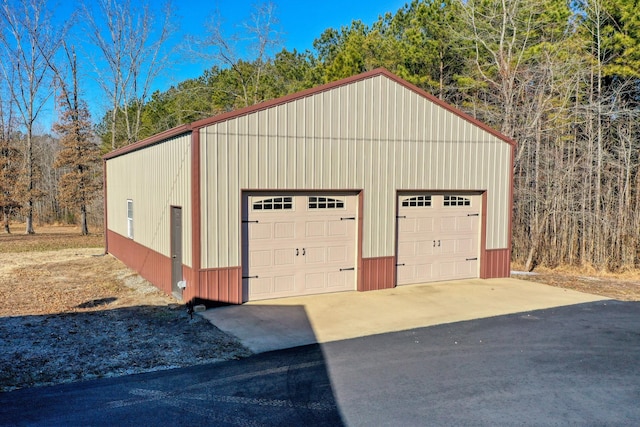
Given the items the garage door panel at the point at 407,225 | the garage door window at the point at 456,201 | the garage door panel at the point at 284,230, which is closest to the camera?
the garage door panel at the point at 284,230

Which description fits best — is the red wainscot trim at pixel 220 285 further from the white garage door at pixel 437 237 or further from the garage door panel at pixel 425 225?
the garage door panel at pixel 425 225

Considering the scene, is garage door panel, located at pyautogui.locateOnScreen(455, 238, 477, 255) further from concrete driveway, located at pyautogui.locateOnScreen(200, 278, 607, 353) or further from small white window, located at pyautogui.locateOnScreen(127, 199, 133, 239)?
small white window, located at pyautogui.locateOnScreen(127, 199, 133, 239)

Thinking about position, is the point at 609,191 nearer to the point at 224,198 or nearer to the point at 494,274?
the point at 494,274

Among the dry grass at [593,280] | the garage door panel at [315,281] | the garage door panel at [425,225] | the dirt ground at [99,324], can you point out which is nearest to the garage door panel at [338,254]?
the garage door panel at [315,281]

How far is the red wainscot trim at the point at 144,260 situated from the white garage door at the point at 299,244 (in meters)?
2.14

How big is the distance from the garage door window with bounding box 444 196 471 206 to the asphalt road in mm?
4836

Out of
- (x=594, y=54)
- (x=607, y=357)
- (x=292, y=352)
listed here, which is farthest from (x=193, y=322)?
(x=594, y=54)

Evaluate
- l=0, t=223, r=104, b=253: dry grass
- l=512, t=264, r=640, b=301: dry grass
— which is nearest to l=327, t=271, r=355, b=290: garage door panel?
l=512, t=264, r=640, b=301: dry grass

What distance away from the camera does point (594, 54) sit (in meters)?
17.2

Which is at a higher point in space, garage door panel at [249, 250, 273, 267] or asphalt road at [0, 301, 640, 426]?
garage door panel at [249, 250, 273, 267]

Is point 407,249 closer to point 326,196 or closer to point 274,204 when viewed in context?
point 326,196

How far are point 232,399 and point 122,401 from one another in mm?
1118

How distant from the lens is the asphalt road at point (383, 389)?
4391mm

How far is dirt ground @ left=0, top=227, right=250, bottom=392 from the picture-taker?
5.76 m
